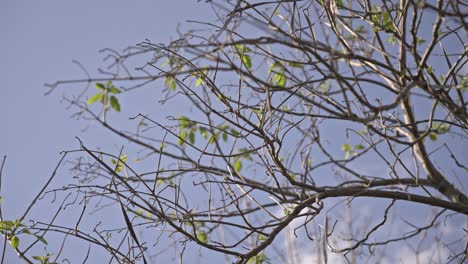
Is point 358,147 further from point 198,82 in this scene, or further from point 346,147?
point 198,82

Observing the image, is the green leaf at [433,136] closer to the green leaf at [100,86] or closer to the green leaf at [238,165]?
the green leaf at [238,165]

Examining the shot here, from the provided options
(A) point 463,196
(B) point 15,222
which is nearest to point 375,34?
(A) point 463,196

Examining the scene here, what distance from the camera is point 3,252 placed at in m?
1.88

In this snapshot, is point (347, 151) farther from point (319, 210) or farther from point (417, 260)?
point (319, 210)

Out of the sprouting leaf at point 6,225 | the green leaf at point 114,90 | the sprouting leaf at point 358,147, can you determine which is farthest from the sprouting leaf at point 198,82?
the sprouting leaf at point 358,147

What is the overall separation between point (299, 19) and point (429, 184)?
146cm

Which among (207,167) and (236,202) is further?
(207,167)

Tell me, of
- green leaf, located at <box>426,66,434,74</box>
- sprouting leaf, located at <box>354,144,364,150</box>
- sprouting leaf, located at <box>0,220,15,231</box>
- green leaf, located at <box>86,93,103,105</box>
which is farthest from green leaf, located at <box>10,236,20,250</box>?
green leaf, located at <box>426,66,434,74</box>

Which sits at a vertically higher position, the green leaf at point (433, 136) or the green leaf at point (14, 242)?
the green leaf at point (433, 136)

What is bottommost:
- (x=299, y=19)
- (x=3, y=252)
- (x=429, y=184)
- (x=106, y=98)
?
(x=3, y=252)

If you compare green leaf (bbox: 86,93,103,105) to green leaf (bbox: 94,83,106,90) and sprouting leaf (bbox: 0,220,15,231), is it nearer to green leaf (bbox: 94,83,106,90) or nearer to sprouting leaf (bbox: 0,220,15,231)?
green leaf (bbox: 94,83,106,90)

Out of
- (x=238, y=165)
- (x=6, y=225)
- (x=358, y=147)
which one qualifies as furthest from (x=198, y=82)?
(x=358, y=147)

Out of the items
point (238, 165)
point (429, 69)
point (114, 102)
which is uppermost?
point (429, 69)

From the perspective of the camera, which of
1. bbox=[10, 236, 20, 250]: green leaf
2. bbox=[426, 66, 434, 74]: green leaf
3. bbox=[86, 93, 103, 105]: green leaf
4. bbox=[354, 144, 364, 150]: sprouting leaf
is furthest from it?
bbox=[354, 144, 364, 150]: sprouting leaf
